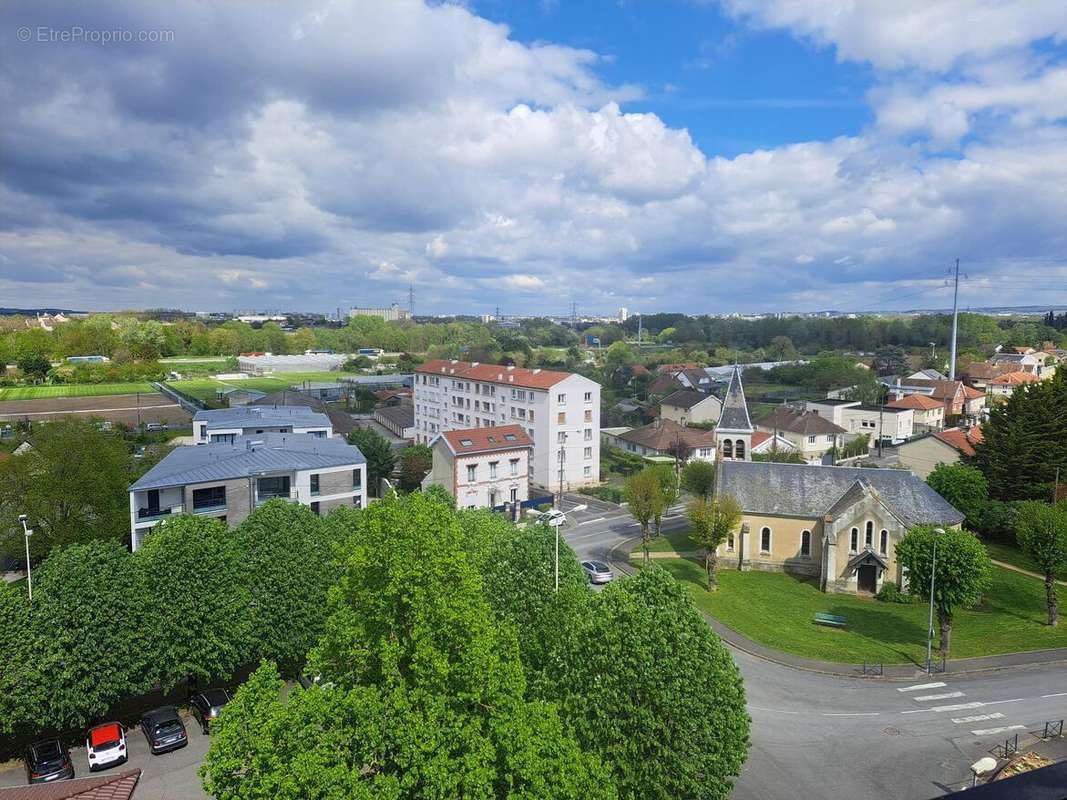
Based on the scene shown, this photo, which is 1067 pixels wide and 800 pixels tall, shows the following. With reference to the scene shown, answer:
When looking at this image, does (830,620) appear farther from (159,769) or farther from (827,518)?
(159,769)

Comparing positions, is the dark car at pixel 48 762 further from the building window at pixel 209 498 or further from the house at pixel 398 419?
the house at pixel 398 419

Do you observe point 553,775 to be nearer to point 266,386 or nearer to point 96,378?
point 266,386

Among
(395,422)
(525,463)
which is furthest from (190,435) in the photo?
(525,463)

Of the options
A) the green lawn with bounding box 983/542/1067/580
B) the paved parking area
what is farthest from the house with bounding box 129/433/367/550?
the green lawn with bounding box 983/542/1067/580

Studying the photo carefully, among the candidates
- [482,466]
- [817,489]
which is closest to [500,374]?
[482,466]

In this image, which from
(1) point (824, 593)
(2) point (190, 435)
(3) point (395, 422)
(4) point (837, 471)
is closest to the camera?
(1) point (824, 593)

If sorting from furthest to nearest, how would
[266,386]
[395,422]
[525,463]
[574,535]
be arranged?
[266,386], [395,422], [525,463], [574,535]

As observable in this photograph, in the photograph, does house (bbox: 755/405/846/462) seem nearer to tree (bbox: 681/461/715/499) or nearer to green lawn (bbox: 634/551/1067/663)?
tree (bbox: 681/461/715/499)
